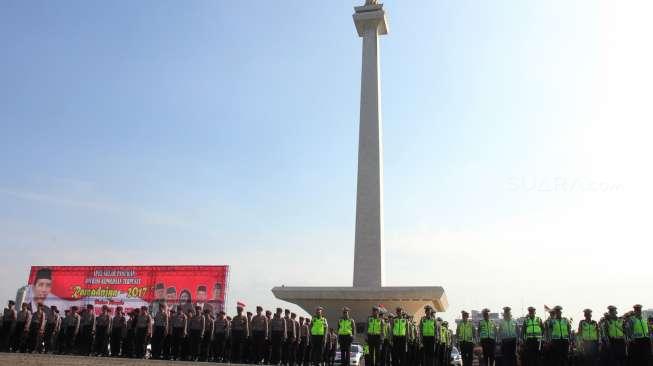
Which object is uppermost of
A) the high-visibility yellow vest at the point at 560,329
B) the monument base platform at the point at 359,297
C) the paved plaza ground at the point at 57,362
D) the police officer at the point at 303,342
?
the monument base platform at the point at 359,297

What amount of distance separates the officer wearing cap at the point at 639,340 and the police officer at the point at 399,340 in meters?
5.26

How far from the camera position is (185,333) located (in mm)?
16594

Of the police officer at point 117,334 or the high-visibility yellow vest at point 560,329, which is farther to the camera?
the police officer at point 117,334

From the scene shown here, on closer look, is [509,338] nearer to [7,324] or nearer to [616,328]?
[616,328]

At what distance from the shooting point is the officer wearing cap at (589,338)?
13797 millimetres

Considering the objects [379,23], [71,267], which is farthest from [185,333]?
[379,23]

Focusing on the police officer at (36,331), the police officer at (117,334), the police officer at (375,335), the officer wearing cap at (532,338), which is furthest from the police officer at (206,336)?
the officer wearing cap at (532,338)

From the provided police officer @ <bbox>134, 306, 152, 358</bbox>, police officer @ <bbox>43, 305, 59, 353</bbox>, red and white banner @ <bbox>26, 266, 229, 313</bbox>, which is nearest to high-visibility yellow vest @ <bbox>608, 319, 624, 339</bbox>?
police officer @ <bbox>134, 306, 152, 358</bbox>

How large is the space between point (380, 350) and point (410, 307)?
767 inches

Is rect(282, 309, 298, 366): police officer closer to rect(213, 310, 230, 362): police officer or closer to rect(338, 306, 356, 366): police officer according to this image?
rect(213, 310, 230, 362): police officer

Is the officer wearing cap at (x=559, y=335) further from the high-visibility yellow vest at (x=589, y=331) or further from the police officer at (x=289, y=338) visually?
the police officer at (x=289, y=338)

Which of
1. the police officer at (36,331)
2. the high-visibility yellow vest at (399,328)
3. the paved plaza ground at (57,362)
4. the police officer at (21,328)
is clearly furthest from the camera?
the police officer at (36,331)

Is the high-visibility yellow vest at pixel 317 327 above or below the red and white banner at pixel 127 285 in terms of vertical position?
below

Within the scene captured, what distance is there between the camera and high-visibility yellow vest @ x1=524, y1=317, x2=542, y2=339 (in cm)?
1299
